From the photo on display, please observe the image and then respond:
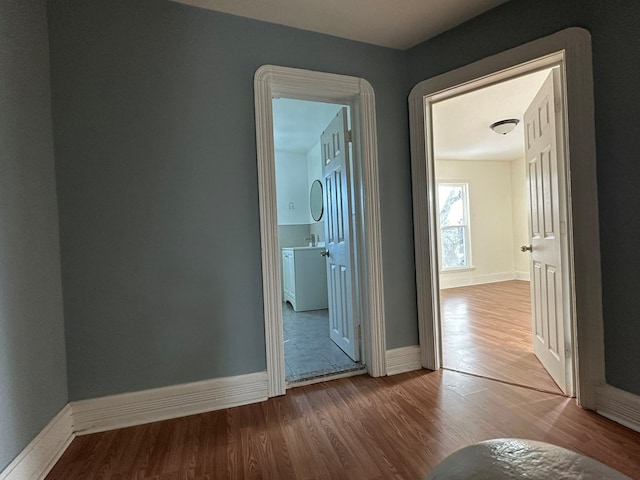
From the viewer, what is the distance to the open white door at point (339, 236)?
252 cm

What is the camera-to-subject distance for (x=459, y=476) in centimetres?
63

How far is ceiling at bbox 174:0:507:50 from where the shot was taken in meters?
1.93

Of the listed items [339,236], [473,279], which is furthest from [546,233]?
[473,279]

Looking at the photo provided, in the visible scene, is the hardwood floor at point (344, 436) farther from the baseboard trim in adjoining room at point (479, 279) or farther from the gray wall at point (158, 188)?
the baseboard trim in adjoining room at point (479, 279)

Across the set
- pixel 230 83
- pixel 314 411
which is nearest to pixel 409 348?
pixel 314 411

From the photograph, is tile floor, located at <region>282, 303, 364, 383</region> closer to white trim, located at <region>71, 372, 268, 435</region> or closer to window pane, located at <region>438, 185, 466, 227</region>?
white trim, located at <region>71, 372, 268, 435</region>

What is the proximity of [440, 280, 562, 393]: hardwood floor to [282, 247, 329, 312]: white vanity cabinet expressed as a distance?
1.62 m

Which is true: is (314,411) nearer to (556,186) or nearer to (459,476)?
(459,476)

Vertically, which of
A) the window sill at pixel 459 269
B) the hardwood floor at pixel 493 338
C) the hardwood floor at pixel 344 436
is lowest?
the hardwood floor at pixel 493 338

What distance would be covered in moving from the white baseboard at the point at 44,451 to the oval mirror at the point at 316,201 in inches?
149

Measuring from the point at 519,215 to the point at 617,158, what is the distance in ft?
17.7

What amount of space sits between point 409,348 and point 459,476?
6.18 feet

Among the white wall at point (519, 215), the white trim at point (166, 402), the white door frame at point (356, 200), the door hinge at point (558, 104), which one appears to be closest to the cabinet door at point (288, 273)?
the white door frame at point (356, 200)

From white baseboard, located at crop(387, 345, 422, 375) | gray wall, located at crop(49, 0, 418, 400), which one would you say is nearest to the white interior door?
white baseboard, located at crop(387, 345, 422, 375)
